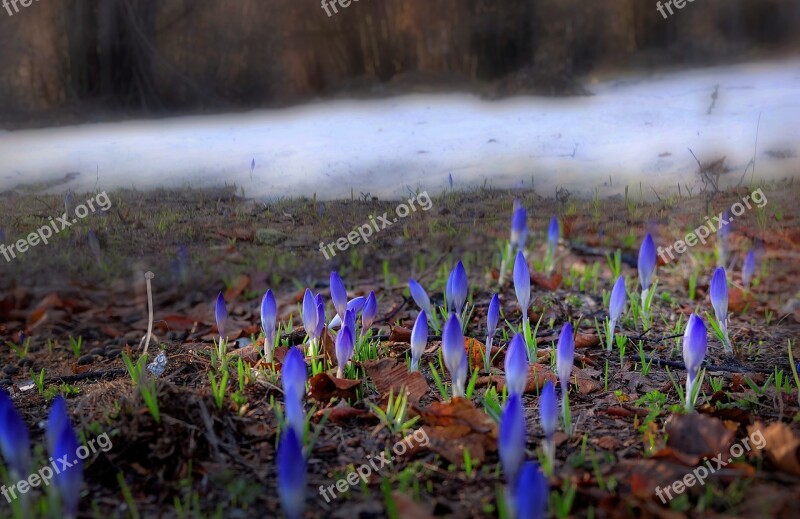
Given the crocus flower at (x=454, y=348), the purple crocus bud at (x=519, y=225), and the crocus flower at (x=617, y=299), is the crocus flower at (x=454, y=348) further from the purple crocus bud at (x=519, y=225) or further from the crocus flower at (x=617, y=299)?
the purple crocus bud at (x=519, y=225)

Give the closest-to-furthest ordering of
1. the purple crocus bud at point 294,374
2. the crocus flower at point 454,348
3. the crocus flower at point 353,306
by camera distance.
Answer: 1. the purple crocus bud at point 294,374
2. the crocus flower at point 454,348
3. the crocus flower at point 353,306

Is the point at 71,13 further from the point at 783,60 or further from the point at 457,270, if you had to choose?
the point at 783,60

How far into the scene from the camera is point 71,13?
2549mm

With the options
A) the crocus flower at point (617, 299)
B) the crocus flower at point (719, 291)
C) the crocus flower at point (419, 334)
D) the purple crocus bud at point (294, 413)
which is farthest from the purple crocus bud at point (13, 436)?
the crocus flower at point (719, 291)

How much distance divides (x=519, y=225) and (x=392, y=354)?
81 cm

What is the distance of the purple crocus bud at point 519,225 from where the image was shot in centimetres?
273

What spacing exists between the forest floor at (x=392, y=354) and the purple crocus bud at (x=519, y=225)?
2.0 inches

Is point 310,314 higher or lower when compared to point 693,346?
higher

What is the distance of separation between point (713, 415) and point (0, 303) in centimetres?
255

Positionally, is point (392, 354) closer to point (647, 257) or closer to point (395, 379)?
point (395, 379)

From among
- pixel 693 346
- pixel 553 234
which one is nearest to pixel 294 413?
pixel 693 346

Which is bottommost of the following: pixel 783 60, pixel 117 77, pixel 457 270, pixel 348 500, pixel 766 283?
pixel 766 283

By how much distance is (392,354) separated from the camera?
2.21 meters

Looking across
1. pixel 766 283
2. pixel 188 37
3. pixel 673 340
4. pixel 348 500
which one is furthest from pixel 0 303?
pixel 766 283
